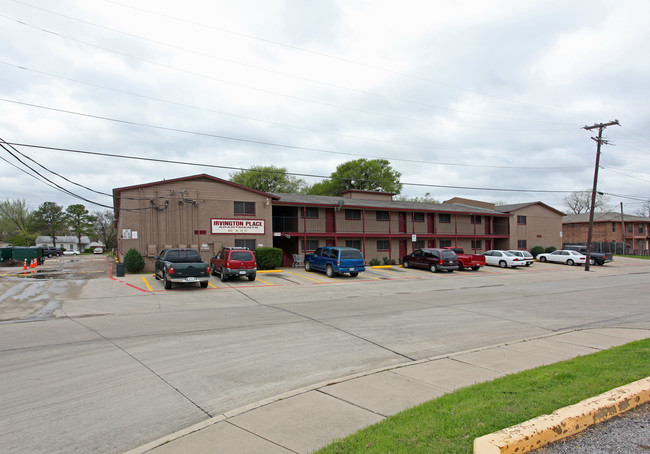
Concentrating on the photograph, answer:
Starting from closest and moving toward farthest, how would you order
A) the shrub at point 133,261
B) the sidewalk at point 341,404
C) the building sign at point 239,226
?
the sidewalk at point 341,404
the shrub at point 133,261
the building sign at point 239,226

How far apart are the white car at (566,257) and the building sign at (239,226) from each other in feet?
97.1

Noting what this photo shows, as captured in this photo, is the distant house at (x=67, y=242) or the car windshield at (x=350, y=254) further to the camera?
the distant house at (x=67, y=242)

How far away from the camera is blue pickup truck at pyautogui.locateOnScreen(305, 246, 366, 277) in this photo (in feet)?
80.5

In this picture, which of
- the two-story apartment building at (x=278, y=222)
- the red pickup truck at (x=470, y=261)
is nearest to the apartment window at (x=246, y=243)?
the two-story apartment building at (x=278, y=222)

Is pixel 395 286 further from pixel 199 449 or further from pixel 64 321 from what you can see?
pixel 199 449

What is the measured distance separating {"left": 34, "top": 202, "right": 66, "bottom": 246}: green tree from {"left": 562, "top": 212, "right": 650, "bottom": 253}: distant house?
9473cm

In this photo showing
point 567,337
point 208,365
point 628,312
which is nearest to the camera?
point 208,365

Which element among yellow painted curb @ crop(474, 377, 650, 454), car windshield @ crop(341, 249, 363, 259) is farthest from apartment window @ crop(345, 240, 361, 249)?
yellow painted curb @ crop(474, 377, 650, 454)

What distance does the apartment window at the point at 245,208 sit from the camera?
1091 inches

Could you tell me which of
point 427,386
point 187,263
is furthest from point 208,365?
point 187,263

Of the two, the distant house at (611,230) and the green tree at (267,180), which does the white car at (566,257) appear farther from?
the green tree at (267,180)

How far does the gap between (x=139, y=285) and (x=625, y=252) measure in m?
64.6

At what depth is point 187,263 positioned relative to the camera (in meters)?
18.4

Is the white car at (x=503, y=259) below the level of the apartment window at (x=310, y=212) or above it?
below
